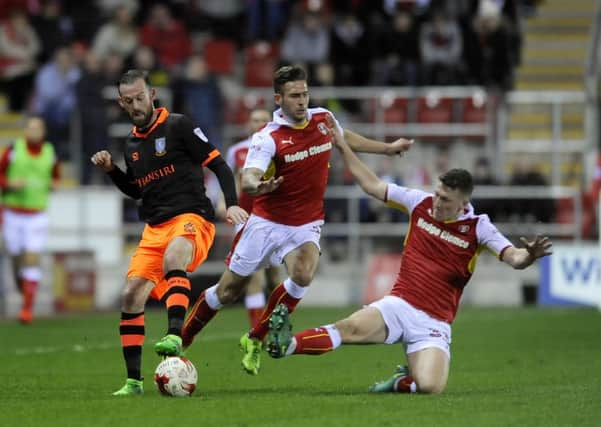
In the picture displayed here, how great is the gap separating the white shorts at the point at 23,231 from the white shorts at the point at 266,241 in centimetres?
798

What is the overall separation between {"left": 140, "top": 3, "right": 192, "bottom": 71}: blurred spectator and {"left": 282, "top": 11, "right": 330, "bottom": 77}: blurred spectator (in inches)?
70.7

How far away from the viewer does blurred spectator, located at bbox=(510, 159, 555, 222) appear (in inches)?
885

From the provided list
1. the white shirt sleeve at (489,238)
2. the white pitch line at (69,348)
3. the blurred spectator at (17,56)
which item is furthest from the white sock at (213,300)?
the blurred spectator at (17,56)

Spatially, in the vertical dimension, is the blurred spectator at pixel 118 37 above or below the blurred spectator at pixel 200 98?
above

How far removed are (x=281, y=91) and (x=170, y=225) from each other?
57.9 inches

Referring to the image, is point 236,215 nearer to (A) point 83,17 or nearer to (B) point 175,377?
(B) point 175,377

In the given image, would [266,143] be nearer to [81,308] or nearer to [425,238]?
[425,238]

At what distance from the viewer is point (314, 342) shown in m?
10.0

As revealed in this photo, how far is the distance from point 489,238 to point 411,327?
849mm

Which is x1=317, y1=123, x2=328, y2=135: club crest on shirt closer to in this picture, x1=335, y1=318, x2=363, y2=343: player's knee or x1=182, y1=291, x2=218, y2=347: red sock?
x1=182, y1=291, x2=218, y2=347: red sock

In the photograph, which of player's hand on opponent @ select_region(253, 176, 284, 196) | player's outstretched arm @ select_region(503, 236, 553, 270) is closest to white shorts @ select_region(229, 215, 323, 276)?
player's hand on opponent @ select_region(253, 176, 284, 196)

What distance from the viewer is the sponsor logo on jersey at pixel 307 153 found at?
37.1 feet

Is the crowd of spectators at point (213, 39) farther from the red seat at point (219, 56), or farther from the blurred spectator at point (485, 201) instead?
the blurred spectator at point (485, 201)

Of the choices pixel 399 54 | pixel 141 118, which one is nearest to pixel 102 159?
pixel 141 118
